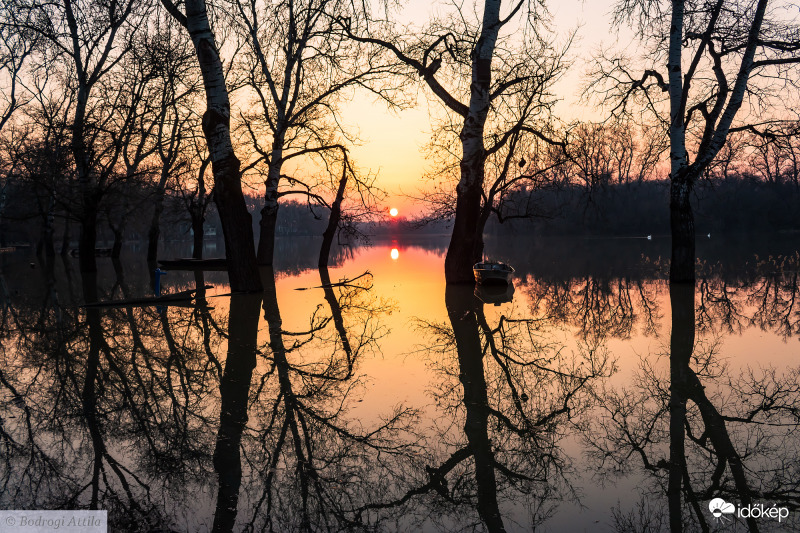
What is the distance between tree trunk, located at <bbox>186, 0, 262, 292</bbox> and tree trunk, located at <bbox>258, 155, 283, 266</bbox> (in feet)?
27.6

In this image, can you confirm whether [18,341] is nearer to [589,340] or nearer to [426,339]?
[426,339]

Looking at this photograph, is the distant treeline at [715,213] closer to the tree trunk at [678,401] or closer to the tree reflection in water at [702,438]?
the tree trunk at [678,401]

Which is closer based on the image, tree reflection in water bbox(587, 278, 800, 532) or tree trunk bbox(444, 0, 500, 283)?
tree reflection in water bbox(587, 278, 800, 532)

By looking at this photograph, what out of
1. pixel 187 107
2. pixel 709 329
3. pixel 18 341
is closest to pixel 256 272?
pixel 18 341

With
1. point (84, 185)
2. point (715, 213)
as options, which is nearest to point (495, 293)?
point (84, 185)

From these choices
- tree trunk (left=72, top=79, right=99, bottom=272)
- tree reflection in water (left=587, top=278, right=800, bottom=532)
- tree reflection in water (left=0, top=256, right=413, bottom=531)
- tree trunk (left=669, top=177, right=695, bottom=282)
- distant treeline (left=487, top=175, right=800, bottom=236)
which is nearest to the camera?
tree reflection in water (left=587, top=278, right=800, bottom=532)

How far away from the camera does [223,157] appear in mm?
13594

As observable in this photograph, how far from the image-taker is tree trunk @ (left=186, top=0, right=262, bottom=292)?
12711mm

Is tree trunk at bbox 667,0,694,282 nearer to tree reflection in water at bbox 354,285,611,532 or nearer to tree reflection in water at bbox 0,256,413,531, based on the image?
tree reflection in water at bbox 354,285,611,532

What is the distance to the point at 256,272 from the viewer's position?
15273 mm

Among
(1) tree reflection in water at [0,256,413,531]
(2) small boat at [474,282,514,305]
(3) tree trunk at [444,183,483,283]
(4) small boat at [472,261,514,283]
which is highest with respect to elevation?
(3) tree trunk at [444,183,483,283]

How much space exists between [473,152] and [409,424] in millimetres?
13205

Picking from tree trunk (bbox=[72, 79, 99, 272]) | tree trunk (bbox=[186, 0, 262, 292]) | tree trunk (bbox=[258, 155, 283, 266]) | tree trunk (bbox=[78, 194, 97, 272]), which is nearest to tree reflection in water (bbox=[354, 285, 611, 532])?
tree trunk (bbox=[186, 0, 262, 292])

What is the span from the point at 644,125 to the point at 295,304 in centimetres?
1442
